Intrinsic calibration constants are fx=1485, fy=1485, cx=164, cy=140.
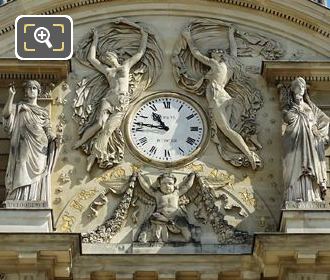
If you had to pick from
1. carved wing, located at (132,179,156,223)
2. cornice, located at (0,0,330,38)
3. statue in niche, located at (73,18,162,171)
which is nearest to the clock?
statue in niche, located at (73,18,162,171)

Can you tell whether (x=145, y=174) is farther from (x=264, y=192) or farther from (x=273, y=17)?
(x=273, y=17)

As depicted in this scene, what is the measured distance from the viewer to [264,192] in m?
16.8

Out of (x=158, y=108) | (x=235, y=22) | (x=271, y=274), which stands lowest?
(x=271, y=274)

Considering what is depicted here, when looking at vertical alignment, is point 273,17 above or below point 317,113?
above

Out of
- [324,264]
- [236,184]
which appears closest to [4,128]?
[236,184]

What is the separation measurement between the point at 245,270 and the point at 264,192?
115 cm

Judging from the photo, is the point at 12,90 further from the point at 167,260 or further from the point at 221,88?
the point at 167,260

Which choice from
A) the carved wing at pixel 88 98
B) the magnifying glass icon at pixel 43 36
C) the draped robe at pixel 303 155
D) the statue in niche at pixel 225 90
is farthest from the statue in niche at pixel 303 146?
the magnifying glass icon at pixel 43 36

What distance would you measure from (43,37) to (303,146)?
3703 mm

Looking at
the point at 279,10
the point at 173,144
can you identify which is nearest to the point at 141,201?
the point at 173,144

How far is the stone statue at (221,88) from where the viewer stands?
16938mm

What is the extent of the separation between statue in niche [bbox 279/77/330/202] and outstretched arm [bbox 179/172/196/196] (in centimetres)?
104

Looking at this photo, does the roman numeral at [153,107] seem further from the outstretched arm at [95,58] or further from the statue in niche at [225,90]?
the outstretched arm at [95,58]

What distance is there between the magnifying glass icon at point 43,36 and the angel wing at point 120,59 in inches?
104
